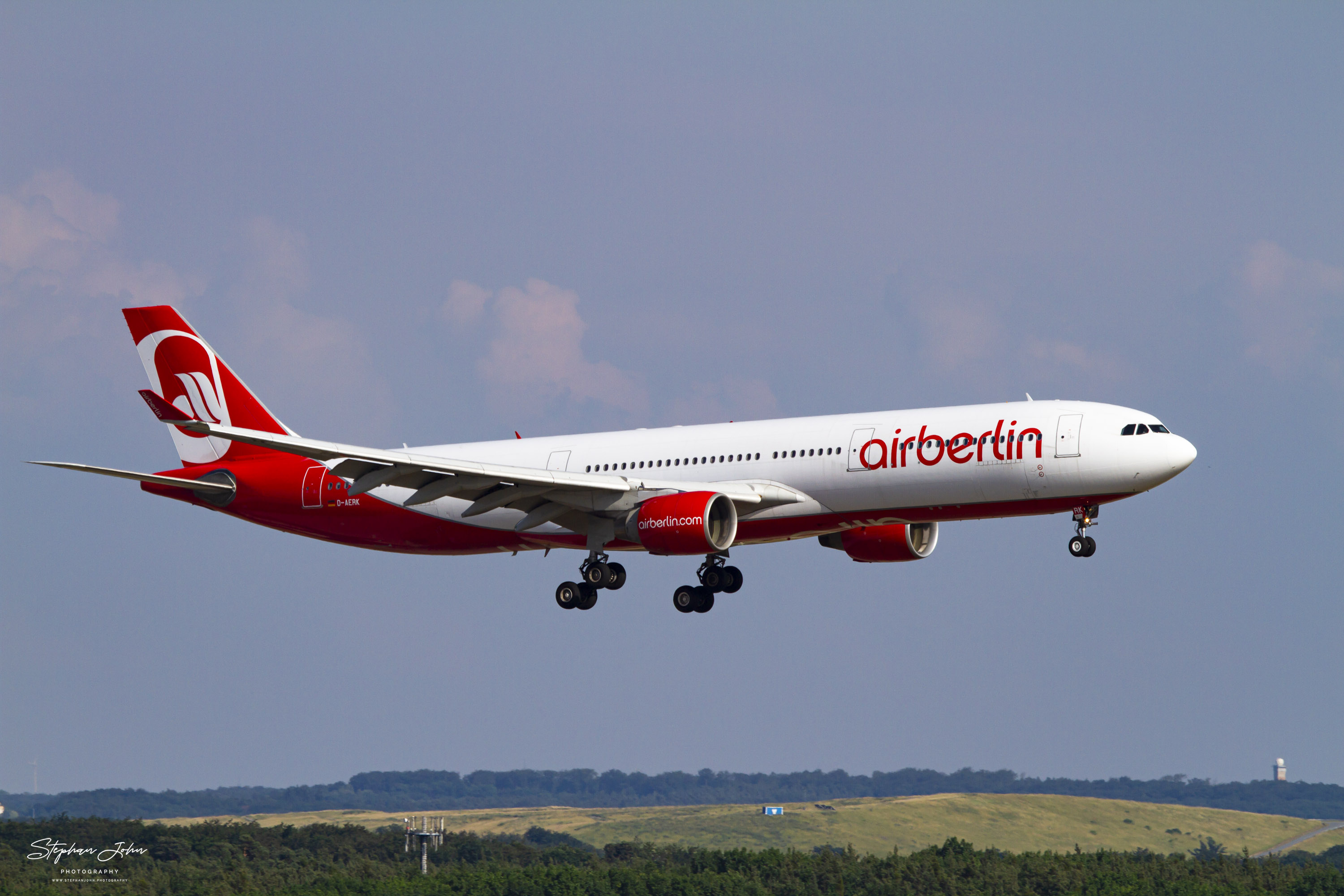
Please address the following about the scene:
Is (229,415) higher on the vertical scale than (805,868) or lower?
higher

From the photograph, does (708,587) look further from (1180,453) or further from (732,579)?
(1180,453)

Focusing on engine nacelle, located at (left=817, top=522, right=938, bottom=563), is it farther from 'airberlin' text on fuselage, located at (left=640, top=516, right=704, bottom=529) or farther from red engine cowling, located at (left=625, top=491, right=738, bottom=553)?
'airberlin' text on fuselage, located at (left=640, top=516, right=704, bottom=529)

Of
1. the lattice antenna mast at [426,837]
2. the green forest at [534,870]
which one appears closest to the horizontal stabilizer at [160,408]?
the green forest at [534,870]

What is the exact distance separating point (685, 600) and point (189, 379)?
22.2 m

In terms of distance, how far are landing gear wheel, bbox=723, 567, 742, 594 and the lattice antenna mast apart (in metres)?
99.4

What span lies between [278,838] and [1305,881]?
9776 centimetres

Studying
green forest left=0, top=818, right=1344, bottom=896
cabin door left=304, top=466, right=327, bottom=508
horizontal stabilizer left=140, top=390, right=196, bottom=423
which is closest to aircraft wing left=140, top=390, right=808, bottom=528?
horizontal stabilizer left=140, top=390, right=196, bottom=423

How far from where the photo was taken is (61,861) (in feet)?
436

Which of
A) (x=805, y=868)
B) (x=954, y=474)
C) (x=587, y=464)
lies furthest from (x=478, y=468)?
(x=805, y=868)

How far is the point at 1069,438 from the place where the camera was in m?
48.5

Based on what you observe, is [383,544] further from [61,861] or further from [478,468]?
[61,861]

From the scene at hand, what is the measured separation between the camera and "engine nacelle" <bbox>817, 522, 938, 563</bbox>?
58.1 metres

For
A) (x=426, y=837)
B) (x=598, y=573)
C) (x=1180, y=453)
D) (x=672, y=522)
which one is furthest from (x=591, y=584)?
(x=426, y=837)

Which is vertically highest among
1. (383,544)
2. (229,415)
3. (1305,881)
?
(229,415)
